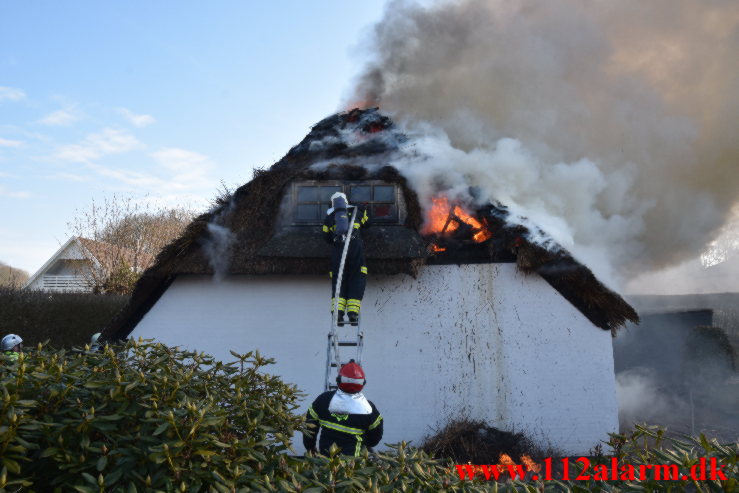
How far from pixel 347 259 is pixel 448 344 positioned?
2171 millimetres

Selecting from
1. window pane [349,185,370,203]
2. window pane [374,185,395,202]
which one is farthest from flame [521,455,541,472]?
window pane [349,185,370,203]

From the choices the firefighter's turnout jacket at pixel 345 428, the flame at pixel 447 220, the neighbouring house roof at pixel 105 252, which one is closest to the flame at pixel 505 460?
the firefighter's turnout jacket at pixel 345 428

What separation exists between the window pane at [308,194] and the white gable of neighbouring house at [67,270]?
54.1ft

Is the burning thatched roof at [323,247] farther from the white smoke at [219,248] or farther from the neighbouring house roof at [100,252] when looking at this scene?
the neighbouring house roof at [100,252]

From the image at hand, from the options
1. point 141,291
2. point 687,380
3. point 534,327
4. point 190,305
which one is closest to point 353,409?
point 534,327

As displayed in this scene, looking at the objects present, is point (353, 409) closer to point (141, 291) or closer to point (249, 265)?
point (249, 265)

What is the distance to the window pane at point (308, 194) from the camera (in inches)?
343

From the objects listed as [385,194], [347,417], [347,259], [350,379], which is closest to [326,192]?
[385,194]

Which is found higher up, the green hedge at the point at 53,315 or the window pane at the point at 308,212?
the window pane at the point at 308,212

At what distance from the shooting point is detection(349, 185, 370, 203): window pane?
8.59 m

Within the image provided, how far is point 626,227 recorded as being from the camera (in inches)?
423

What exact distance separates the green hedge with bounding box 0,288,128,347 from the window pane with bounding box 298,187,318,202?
27.0 ft

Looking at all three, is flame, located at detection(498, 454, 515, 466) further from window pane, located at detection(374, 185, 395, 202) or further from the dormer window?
window pane, located at detection(374, 185, 395, 202)

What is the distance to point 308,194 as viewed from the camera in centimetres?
874
